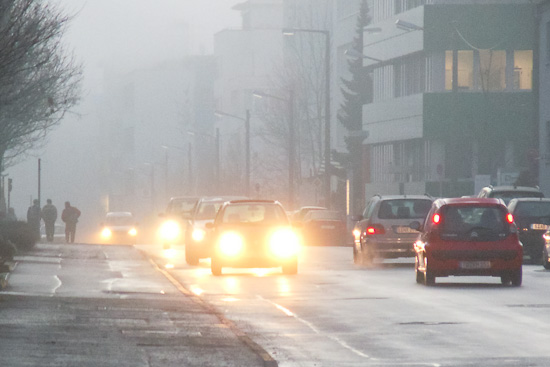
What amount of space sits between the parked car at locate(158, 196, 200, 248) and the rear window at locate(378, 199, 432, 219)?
47.3ft

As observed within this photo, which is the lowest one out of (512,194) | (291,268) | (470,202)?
(291,268)

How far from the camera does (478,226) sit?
2478cm

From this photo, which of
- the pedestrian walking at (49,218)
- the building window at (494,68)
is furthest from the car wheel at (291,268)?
the building window at (494,68)

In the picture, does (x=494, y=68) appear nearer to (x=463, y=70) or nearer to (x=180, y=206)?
(x=463, y=70)

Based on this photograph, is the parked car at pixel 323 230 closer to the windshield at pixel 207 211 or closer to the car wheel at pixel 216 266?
the windshield at pixel 207 211

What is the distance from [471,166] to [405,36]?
8.00 m

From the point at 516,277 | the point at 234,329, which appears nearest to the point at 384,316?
the point at 234,329

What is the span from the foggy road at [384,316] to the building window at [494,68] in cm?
4072

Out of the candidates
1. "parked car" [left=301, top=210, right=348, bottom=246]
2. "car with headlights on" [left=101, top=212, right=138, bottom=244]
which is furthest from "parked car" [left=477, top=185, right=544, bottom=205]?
"car with headlights on" [left=101, top=212, right=138, bottom=244]

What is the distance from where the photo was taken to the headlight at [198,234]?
34625mm

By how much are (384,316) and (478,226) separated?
682 centimetres

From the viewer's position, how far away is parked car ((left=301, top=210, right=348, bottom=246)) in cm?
5616

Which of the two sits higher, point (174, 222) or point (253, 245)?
point (174, 222)

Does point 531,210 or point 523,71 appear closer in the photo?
point 531,210
